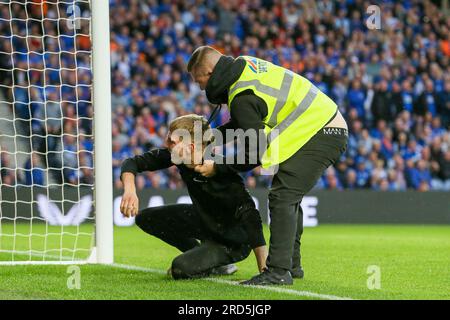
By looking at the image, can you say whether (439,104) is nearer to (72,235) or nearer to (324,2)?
(324,2)

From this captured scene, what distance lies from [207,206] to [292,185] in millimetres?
927

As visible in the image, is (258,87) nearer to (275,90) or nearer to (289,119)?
(275,90)

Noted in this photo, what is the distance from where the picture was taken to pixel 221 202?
6.98 metres

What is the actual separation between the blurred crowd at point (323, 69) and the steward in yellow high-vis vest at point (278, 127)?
393 inches

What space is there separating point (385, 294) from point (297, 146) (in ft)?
3.92

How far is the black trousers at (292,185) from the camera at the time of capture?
6.34 metres

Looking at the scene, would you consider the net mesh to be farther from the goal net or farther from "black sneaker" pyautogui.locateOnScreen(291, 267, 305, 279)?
"black sneaker" pyautogui.locateOnScreen(291, 267, 305, 279)

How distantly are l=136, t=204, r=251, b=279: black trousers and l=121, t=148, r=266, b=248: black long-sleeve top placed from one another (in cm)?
11

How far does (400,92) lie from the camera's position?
20.2 m

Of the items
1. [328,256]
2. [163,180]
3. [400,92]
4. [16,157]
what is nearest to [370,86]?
[400,92]

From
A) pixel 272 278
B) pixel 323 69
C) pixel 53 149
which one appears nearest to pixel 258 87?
pixel 272 278

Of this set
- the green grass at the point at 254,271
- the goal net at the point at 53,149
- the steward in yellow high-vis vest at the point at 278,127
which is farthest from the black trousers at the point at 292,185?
the goal net at the point at 53,149

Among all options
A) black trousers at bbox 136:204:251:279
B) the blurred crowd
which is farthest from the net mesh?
black trousers at bbox 136:204:251:279

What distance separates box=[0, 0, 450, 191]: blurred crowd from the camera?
18062 mm
